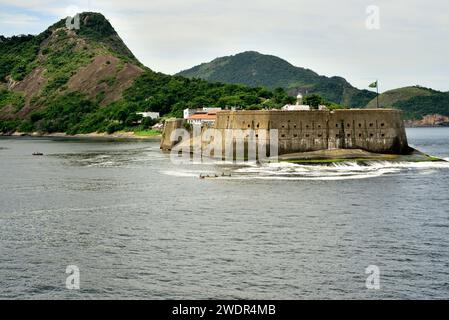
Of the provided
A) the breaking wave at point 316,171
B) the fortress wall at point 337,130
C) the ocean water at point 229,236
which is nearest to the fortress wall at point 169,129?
the fortress wall at point 337,130

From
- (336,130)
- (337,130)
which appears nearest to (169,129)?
(336,130)

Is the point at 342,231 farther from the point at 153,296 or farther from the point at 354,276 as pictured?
the point at 153,296

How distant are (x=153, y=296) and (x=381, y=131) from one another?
65.3 meters

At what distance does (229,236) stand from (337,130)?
166ft

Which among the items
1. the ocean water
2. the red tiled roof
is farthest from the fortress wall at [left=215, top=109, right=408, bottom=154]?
the red tiled roof

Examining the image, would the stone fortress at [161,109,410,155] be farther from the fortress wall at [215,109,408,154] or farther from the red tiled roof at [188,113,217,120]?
the red tiled roof at [188,113,217,120]

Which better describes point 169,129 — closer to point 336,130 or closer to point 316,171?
point 336,130

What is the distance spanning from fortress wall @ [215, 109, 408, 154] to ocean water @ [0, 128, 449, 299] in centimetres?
1422

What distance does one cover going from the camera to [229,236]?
4406cm

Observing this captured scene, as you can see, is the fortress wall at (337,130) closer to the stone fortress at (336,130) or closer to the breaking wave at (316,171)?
the stone fortress at (336,130)

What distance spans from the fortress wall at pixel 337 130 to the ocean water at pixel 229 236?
14.2 metres

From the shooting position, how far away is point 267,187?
66562 mm

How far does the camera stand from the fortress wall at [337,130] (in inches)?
3590
